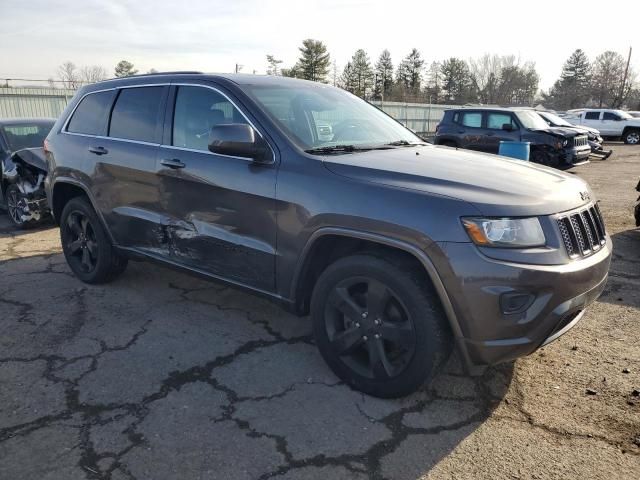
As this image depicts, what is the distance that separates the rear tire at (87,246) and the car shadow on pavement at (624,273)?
4.30 m

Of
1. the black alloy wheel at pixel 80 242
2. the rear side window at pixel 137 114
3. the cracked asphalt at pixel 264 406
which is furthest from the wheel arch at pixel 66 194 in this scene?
the cracked asphalt at pixel 264 406

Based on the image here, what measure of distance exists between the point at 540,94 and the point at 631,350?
276 feet

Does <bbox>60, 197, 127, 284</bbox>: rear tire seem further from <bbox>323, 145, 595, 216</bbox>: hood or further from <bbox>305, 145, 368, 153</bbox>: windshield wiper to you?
<bbox>323, 145, 595, 216</bbox>: hood

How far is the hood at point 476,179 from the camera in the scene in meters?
2.53

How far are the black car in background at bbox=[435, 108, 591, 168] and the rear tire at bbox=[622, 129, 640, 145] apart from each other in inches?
592

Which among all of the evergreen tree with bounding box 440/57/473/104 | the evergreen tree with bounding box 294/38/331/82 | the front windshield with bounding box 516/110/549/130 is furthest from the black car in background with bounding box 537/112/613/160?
the evergreen tree with bounding box 440/57/473/104

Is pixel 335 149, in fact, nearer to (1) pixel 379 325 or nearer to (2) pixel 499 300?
(1) pixel 379 325

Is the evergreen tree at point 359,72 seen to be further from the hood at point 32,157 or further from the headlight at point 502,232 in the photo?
the headlight at point 502,232

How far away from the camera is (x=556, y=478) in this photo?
2.30m

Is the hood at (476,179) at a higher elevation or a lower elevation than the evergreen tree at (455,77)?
lower

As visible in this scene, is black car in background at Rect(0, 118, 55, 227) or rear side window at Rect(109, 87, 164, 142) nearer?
rear side window at Rect(109, 87, 164, 142)

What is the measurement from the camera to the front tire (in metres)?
2.64

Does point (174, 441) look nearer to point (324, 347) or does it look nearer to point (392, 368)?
point (324, 347)

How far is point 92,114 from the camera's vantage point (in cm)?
458
